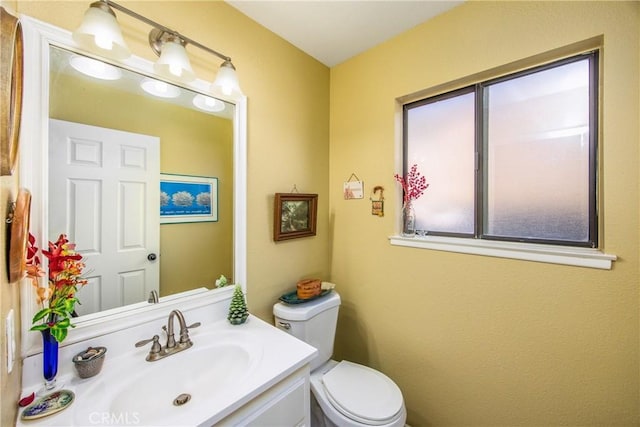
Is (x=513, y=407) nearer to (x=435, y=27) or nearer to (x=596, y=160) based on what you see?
(x=596, y=160)

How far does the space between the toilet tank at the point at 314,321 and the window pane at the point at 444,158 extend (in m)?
0.78

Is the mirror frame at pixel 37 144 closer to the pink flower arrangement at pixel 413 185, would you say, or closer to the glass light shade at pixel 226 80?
the glass light shade at pixel 226 80

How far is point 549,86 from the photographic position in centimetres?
117

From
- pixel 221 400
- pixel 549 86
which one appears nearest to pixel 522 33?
pixel 549 86

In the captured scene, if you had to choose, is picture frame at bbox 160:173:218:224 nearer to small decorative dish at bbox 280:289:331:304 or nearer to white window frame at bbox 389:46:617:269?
small decorative dish at bbox 280:289:331:304

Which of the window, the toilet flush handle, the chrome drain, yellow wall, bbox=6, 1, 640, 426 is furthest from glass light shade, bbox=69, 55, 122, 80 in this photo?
the window

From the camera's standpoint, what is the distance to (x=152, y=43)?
40.9 inches

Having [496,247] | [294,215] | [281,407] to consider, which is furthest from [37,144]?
[496,247]

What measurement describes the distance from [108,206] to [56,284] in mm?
318

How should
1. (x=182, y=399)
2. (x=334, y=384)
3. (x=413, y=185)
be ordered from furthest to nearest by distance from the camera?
1. (x=413, y=185)
2. (x=334, y=384)
3. (x=182, y=399)

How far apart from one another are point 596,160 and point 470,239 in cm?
60

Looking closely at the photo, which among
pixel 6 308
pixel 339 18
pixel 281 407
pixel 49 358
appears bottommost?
pixel 281 407

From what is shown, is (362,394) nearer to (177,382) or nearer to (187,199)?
(177,382)

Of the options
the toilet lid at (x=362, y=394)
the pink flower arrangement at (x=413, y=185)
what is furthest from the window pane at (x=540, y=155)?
the toilet lid at (x=362, y=394)
